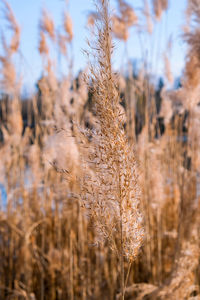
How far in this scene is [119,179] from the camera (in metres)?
0.60

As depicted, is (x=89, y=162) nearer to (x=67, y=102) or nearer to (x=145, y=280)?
(x=145, y=280)

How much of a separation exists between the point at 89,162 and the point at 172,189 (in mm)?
2244

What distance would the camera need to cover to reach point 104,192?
0.63m

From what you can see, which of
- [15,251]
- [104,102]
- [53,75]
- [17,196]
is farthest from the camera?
[17,196]

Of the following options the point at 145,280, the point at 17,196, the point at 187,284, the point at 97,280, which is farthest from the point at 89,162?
the point at 17,196

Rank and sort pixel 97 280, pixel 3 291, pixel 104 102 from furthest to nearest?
pixel 3 291
pixel 97 280
pixel 104 102

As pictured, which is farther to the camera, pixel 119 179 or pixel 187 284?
pixel 187 284

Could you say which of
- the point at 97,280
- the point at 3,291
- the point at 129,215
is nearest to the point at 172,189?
the point at 97,280

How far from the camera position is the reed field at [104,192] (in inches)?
24.1

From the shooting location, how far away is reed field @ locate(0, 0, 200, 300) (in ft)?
2.01

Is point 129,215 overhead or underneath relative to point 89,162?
underneath

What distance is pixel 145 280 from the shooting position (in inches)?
76.5

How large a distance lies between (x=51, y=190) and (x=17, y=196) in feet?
1.38

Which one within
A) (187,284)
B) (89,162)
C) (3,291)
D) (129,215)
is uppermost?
(89,162)
